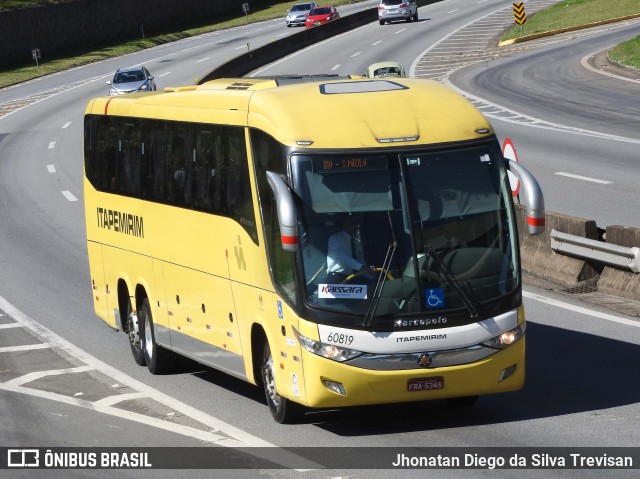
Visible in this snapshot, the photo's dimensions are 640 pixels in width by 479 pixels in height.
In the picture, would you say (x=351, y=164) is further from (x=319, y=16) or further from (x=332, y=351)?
(x=319, y=16)

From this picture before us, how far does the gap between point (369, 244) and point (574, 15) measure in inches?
2424

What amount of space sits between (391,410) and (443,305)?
1.66 meters

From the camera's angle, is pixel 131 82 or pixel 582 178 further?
pixel 131 82

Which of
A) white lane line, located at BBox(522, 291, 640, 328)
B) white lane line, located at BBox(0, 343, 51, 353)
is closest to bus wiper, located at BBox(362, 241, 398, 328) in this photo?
white lane line, located at BBox(522, 291, 640, 328)

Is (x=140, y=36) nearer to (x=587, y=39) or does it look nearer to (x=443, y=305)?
(x=587, y=39)

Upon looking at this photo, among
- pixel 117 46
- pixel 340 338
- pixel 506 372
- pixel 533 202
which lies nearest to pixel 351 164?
pixel 340 338

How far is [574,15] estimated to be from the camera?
69.9m

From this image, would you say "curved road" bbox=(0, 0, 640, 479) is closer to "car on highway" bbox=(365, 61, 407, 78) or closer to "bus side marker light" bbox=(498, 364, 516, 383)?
"bus side marker light" bbox=(498, 364, 516, 383)

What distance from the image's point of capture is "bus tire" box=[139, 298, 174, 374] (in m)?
14.8

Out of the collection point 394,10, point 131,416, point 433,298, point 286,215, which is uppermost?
point 286,215

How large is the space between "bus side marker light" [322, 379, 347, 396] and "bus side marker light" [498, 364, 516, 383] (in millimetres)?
1357

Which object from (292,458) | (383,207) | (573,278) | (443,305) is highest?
(383,207)

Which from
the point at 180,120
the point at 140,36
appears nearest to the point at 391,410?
the point at 180,120

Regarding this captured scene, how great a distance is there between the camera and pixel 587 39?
2347 inches
